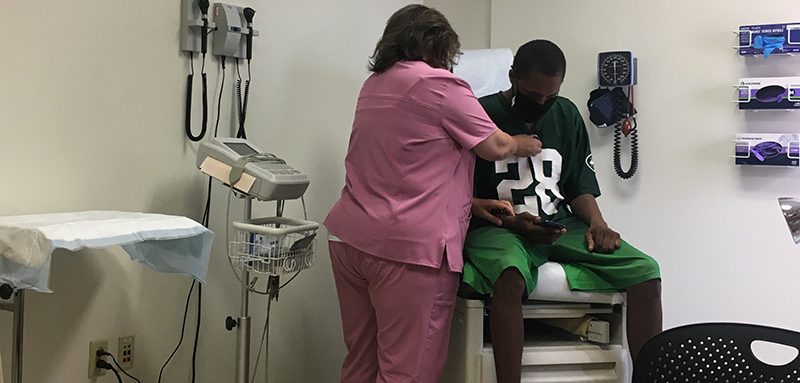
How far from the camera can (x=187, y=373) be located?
2.16m

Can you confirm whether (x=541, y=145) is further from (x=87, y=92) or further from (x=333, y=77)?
(x=87, y=92)

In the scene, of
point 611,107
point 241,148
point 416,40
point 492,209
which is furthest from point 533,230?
point 611,107

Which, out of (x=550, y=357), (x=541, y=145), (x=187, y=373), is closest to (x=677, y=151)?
(x=541, y=145)

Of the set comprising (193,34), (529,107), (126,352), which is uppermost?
(193,34)

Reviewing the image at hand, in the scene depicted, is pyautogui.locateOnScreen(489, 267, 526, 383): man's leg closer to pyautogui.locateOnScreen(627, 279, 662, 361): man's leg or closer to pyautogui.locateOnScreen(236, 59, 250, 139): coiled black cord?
pyautogui.locateOnScreen(627, 279, 662, 361): man's leg

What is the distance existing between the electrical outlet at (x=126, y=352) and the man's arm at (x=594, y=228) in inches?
55.8

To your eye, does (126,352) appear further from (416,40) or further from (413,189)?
(416,40)

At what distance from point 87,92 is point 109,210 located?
0.35 metres

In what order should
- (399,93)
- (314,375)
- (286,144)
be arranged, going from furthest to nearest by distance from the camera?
(314,375) < (286,144) < (399,93)

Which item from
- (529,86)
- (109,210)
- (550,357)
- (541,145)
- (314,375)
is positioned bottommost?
(314,375)

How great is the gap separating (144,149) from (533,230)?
1201 mm

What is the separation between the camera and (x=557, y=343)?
73.6 inches

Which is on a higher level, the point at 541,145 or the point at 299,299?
the point at 541,145

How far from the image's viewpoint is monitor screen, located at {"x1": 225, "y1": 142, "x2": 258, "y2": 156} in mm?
1828
